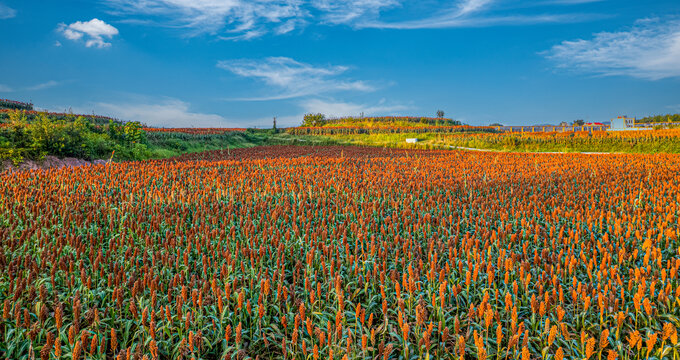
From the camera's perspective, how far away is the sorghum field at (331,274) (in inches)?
112

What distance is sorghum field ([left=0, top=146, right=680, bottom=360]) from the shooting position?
9.34ft

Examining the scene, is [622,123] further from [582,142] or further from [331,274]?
[331,274]

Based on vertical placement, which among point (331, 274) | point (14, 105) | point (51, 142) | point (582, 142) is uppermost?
point (14, 105)

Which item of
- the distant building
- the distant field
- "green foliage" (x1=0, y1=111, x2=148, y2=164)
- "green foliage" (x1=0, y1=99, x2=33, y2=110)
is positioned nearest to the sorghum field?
"green foliage" (x1=0, y1=111, x2=148, y2=164)

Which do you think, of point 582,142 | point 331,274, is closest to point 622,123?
point 582,142

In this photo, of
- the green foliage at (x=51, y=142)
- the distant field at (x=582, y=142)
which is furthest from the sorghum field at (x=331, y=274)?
the distant field at (x=582, y=142)

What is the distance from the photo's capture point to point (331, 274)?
152 inches

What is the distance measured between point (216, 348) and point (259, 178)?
7463mm

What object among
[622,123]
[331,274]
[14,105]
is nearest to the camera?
[331,274]

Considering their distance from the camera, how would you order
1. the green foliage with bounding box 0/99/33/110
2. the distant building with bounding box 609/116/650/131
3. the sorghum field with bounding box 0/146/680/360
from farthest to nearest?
the distant building with bounding box 609/116/650/131 < the green foliage with bounding box 0/99/33/110 < the sorghum field with bounding box 0/146/680/360

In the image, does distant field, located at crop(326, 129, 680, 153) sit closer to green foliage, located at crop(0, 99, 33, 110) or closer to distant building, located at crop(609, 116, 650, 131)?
distant building, located at crop(609, 116, 650, 131)

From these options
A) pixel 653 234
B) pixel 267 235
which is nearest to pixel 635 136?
pixel 653 234

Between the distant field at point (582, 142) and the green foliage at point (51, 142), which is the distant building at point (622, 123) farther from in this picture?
the green foliage at point (51, 142)

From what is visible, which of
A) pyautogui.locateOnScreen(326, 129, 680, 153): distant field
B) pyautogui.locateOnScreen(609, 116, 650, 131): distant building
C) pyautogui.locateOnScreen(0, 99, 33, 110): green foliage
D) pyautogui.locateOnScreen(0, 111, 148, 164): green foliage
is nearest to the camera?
pyautogui.locateOnScreen(0, 111, 148, 164): green foliage
